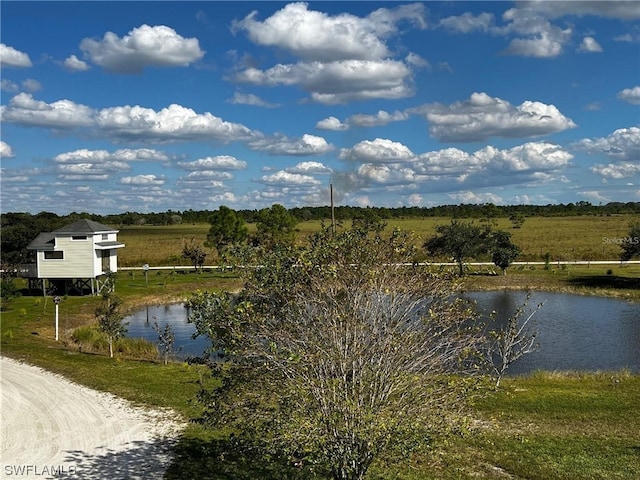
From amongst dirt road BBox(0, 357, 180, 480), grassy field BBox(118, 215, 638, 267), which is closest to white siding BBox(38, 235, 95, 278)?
grassy field BBox(118, 215, 638, 267)

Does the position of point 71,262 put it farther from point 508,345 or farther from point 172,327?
point 508,345

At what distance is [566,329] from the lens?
106 feet

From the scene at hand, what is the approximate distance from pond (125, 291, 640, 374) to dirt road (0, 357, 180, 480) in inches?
295

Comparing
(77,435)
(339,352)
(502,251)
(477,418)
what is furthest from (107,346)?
(502,251)

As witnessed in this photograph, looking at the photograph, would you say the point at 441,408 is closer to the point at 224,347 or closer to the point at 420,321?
the point at 420,321

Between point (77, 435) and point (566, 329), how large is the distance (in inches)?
1044

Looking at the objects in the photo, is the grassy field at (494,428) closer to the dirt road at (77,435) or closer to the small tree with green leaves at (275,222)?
the dirt road at (77,435)

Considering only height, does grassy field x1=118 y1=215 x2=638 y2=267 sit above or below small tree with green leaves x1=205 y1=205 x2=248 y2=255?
below

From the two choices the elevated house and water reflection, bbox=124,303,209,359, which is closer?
water reflection, bbox=124,303,209,359

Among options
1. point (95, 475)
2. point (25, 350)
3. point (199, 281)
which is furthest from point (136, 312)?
point (95, 475)

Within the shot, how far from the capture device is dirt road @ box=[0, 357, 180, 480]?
12367 mm

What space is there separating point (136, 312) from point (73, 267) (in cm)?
558

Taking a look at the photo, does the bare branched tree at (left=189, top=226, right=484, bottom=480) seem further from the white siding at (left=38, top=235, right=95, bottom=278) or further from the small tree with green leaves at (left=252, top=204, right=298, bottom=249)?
the small tree with green leaves at (left=252, top=204, right=298, bottom=249)

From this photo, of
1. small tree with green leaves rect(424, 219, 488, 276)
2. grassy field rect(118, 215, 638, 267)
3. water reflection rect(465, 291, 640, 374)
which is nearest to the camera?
water reflection rect(465, 291, 640, 374)
